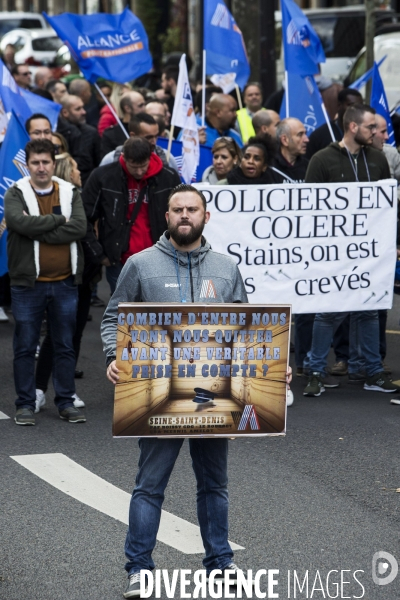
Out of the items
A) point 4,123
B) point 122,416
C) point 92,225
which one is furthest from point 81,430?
point 4,123

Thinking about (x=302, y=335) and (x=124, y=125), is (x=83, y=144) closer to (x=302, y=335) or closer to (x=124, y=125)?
(x=124, y=125)

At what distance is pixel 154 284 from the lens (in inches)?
191

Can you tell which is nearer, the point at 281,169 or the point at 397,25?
the point at 281,169

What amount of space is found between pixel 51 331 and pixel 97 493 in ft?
6.55

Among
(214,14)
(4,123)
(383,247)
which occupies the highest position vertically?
(214,14)

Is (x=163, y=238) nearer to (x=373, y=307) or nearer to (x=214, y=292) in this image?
(x=214, y=292)

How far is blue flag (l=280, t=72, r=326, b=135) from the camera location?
483 inches

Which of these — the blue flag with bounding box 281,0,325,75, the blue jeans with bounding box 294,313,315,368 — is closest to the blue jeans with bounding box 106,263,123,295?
the blue jeans with bounding box 294,313,315,368

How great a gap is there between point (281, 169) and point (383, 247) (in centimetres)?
120

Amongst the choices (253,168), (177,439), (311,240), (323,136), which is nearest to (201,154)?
(323,136)

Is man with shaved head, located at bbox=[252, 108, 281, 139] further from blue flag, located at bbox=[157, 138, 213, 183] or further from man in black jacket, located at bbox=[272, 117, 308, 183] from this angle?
man in black jacket, located at bbox=[272, 117, 308, 183]

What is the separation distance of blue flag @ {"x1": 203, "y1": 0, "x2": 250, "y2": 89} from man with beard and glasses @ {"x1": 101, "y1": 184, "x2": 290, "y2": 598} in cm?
784

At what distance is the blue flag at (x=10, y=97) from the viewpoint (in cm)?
1036

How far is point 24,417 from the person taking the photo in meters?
7.80
